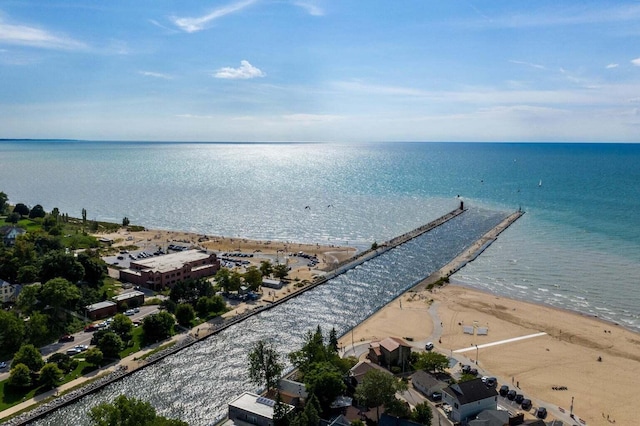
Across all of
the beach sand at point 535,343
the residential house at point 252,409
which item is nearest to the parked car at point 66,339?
the residential house at point 252,409

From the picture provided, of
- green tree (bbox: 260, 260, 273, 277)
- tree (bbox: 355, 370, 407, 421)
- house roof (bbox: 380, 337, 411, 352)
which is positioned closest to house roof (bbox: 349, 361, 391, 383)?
house roof (bbox: 380, 337, 411, 352)

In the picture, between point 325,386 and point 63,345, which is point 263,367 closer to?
point 325,386

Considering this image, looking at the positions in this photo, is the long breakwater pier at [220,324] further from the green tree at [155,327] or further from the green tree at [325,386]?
the green tree at [325,386]

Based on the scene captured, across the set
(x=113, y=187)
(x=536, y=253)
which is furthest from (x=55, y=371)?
(x=113, y=187)

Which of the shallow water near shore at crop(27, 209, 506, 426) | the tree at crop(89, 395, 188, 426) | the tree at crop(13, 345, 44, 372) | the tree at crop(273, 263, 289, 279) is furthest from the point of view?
the tree at crop(273, 263, 289, 279)

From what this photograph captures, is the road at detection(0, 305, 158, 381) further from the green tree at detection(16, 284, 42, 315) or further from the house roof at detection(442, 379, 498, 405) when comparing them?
the house roof at detection(442, 379, 498, 405)

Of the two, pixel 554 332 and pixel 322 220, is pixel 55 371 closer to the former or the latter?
pixel 554 332

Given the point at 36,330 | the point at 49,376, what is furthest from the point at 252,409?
the point at 36,330
